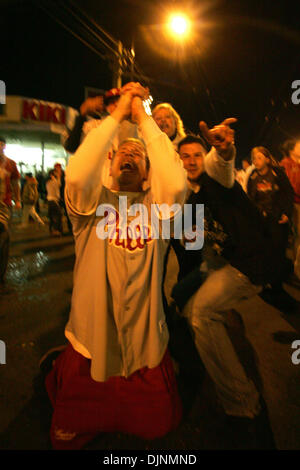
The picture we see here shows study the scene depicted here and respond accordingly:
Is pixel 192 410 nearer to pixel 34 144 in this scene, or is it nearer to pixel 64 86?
pixel 34 144

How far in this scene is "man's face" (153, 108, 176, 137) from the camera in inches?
123

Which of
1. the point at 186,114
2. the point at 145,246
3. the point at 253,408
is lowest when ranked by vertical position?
the point at 253,408

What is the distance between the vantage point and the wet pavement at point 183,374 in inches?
72.0

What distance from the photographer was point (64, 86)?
63.4 ft

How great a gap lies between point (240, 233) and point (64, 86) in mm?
20605

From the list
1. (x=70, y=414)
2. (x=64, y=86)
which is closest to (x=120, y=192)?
(x=70, y=414)

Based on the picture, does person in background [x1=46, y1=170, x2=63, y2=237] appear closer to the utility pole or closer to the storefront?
the utility pole

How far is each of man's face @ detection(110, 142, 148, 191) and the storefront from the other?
1293 cm

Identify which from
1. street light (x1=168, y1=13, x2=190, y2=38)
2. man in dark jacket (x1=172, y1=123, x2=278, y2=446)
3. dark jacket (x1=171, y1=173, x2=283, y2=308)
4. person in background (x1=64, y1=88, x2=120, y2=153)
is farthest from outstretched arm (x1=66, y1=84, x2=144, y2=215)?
street light (x1=168, y1=13, x2=190, y2=38)

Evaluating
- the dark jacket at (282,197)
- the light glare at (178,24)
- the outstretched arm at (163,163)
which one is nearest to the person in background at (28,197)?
the light glare at (178,24)

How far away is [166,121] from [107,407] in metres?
2.64

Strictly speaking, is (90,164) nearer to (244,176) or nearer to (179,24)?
(244,176)
